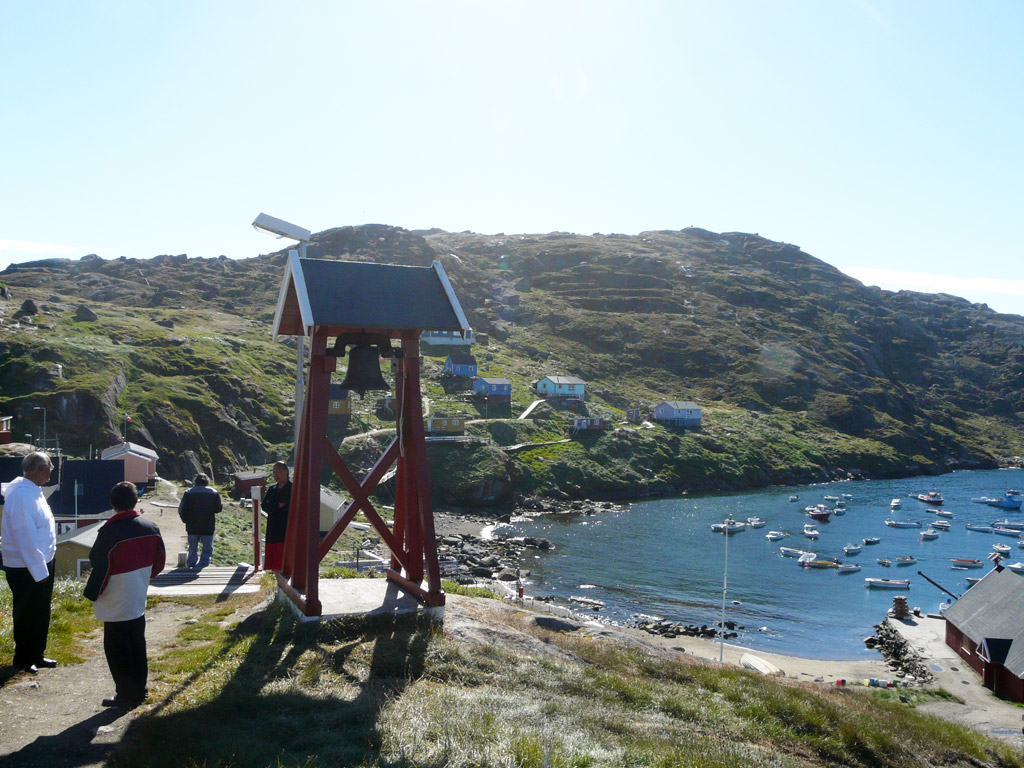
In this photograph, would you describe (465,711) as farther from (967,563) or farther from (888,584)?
(967,563)

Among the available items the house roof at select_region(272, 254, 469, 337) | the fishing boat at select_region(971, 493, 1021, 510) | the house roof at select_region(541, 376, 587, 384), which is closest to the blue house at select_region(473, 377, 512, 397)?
the house roof at select_region(541, 376, 587, 384)

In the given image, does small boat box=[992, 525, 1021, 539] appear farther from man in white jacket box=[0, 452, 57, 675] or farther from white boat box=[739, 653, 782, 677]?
man in white jacket box=[0, 452, 57, 675]

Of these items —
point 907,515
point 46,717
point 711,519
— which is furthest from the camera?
point 907,515

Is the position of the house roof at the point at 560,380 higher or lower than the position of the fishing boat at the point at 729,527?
higher

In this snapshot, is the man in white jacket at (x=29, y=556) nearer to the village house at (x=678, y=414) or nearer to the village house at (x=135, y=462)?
the village house at (x=135, y=462)

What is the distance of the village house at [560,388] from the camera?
367 feet

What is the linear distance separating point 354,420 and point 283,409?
29.1 ft

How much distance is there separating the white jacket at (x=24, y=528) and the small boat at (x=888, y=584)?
57151mm

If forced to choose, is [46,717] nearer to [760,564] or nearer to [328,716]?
[328,716]

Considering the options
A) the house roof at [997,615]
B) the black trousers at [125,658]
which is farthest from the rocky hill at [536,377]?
the black trousers at [125,658]

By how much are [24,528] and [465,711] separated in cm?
463

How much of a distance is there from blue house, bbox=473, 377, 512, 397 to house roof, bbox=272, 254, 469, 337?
93.0 m

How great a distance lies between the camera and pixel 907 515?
8238 cm

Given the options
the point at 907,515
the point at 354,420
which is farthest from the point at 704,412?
the point at 354,420
